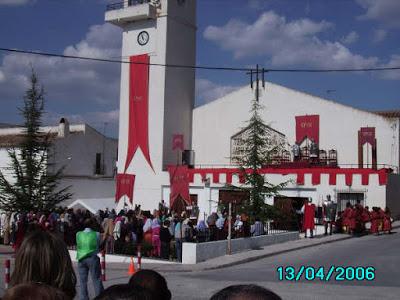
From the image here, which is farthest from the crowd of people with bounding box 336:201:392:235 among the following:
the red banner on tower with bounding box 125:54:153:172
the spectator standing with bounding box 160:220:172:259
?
the red banner on tower with bounding box 125:54:153:172

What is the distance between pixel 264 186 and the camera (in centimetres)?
2391

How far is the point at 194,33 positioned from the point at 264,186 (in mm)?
23733

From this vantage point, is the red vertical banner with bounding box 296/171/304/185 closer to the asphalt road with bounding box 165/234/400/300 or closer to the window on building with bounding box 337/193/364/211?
the window on building with bounding box 337/193/364/211

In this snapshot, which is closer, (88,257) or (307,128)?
(88,257)

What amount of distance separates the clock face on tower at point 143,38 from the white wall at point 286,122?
23.1 feet

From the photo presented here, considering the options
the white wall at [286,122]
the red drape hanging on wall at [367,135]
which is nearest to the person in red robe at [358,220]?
the white wall at [286,122]

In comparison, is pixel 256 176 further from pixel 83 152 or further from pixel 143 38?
pixel 83 152

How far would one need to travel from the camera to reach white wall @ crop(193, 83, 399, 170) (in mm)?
37625

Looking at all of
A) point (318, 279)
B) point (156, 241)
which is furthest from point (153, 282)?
point (156, 241)

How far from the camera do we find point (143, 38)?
4253 centimetres

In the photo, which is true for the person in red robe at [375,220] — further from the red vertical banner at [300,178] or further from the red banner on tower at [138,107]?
the red banner on tower at [138,107]

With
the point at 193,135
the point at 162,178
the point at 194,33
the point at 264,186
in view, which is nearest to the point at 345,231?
the point at 264,186

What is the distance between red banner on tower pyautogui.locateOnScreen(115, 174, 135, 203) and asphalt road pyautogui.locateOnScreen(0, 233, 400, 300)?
2086cm
